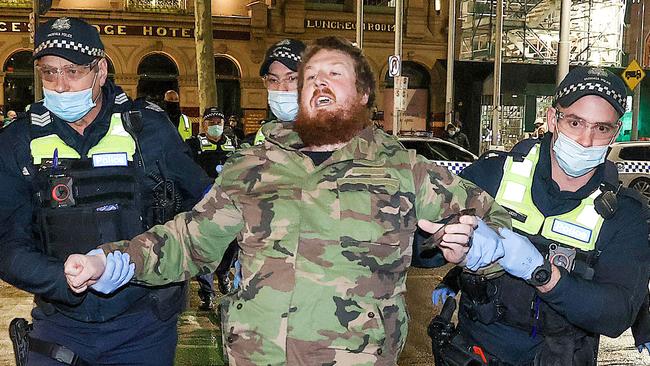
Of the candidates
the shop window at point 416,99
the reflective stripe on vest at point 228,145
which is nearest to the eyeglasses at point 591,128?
the reflective stripe on vest at point 228,145

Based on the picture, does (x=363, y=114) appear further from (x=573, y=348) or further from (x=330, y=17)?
(x=330, y=17)

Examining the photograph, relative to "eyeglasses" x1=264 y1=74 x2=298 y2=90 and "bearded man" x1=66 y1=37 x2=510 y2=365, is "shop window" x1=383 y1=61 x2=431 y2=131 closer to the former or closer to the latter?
"eyeglasses" x1=264 y1=74 x2=298 y2=90

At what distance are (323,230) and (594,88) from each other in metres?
1.39

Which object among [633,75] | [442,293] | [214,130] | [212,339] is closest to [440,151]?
[633,75]

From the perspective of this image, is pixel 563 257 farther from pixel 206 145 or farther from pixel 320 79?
pixel 206 145

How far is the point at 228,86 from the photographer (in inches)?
1150

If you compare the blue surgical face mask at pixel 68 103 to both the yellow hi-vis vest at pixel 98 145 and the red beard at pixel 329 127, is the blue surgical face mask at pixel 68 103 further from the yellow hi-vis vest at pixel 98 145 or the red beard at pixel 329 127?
the red beard at pixel 329 127

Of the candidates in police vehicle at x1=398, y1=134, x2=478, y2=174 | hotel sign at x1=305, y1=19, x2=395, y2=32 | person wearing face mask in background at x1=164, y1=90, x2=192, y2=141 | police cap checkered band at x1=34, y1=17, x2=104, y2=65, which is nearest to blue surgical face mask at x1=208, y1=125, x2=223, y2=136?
person wearing face mask in background at x1=164, y1=90, x2=192, y2=141

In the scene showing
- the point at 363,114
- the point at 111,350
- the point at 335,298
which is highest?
the point at 363,114

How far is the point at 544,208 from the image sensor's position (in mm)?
3330

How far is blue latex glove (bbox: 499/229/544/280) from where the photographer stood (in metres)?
2.79

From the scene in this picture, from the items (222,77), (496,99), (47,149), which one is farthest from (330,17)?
(47,149)

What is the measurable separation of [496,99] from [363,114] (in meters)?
24.1

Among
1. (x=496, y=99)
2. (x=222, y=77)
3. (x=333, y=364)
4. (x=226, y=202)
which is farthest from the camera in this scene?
(x=222, y=77)
